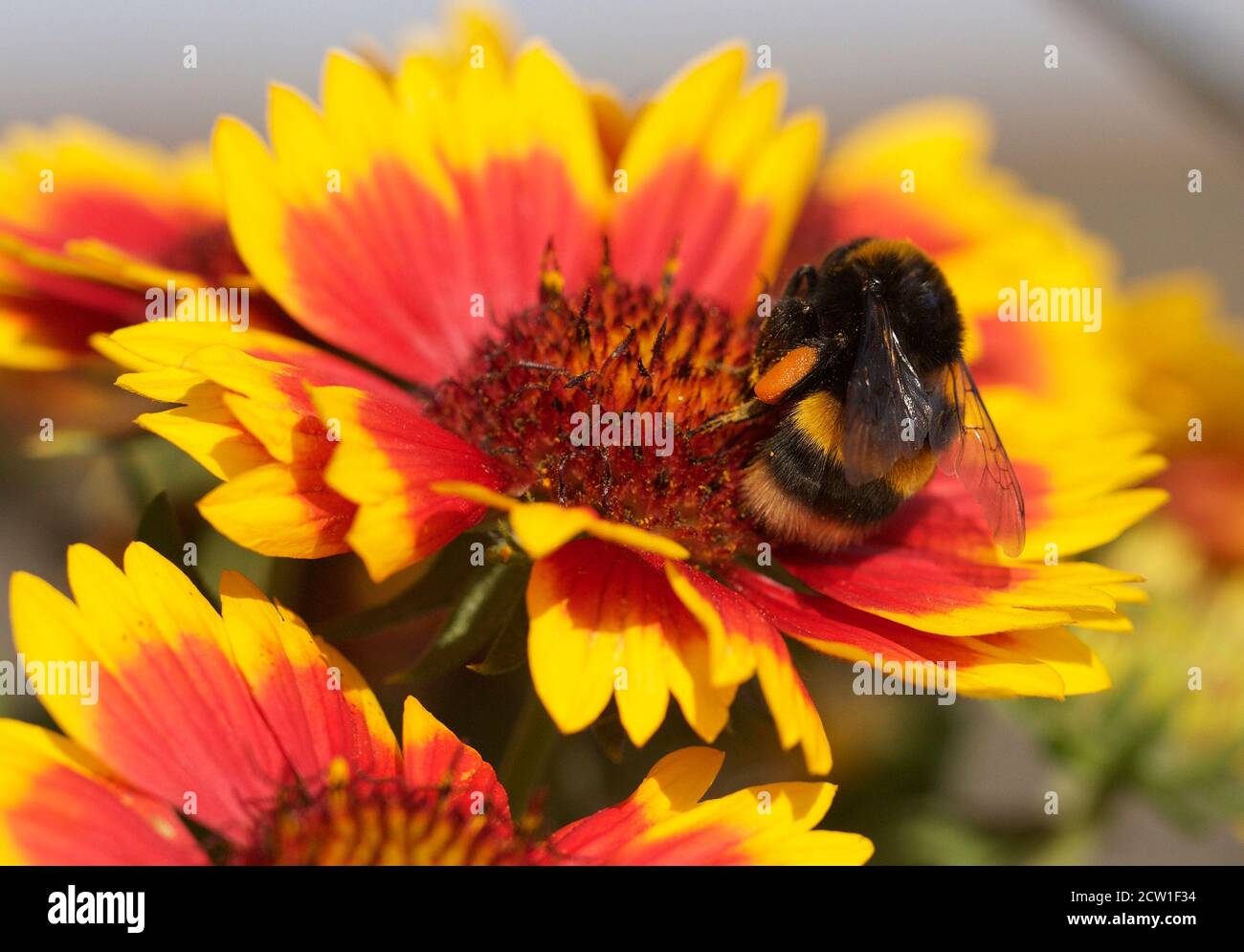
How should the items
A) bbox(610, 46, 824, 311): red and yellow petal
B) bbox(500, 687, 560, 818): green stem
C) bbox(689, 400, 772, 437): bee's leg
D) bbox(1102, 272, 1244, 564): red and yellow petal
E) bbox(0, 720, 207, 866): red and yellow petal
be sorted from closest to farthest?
bbox(0, 720, 207, 866): red and yellow petal → bbox(500, 687, 560, 818): green stem → bbox(689, 400, 772, 437): bee's leg → bbox(610, 46, 824, 311): red and yellow petal → bbox(1102, 272, 1244, 564): red and yellow petal

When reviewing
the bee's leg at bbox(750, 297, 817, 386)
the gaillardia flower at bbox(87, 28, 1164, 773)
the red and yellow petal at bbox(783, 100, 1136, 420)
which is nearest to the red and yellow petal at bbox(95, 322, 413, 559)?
the gaillardia flower at bbox(87, 28, 1164, 773)

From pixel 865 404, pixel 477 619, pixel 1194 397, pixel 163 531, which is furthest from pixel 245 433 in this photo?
pixel 1194 397

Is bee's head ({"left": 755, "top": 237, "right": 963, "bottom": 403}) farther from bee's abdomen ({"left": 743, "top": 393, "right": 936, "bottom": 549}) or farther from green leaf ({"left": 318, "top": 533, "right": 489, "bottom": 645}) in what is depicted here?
green leaf ({"left": 318, "top": 533, "right": 489, "bottom": 645})

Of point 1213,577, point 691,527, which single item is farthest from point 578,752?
point 1213,577

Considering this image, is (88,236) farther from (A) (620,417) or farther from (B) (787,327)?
(B) (787,327)

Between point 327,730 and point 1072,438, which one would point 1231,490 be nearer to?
point 1072,438
